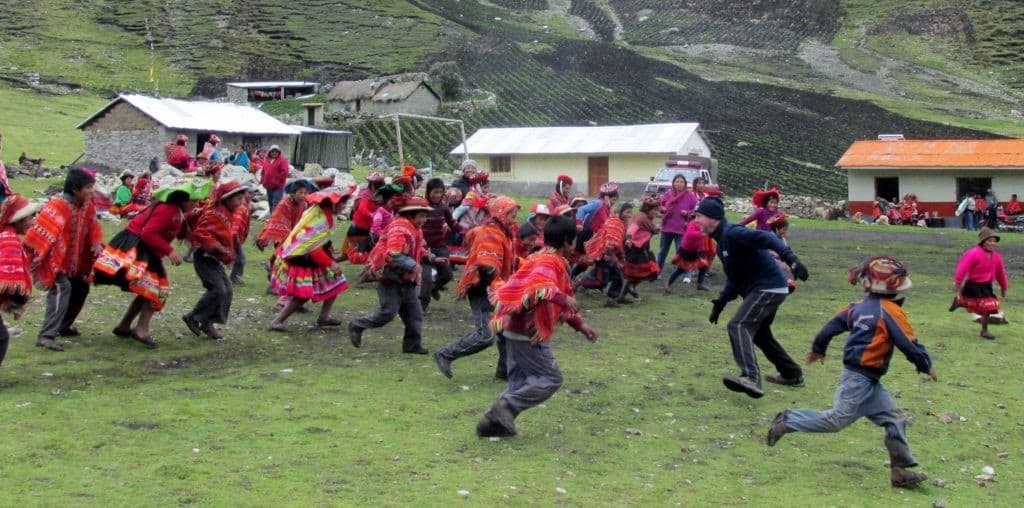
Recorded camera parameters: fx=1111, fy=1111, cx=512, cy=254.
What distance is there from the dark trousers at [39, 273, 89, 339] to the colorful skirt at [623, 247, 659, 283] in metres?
7.27

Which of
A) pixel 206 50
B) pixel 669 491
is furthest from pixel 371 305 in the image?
pixel 206 50

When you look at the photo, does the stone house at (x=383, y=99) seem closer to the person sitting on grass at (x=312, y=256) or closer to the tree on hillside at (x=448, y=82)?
the tree on hillside at (x=448, y=82)

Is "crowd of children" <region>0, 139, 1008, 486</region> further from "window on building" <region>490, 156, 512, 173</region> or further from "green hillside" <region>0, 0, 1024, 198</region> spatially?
"window on building" <region>490, 156, 512, 173</region>

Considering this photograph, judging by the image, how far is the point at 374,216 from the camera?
12133 millimetres

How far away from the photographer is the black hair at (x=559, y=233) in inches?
319

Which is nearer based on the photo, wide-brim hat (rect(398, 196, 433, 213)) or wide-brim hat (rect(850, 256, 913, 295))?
wide-brim hat (rect(850, 256, 913, 295))

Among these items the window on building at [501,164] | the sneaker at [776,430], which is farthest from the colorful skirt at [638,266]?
the window on building at [501,164]

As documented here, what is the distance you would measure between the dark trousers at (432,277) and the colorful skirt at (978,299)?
628 cm

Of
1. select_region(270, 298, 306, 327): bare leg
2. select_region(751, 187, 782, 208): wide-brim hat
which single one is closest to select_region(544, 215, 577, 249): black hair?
select_region(270, 298, 306, 327): bare leg

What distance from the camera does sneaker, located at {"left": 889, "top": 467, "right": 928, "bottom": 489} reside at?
7258 mm

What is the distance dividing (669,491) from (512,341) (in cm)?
178

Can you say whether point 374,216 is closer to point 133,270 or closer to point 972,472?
point 133,270

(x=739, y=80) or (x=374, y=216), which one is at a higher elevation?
(x=739, y=80)

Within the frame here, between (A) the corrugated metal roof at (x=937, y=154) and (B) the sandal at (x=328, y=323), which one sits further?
(A) the corrugated metal roof at (x=937, y=154)
